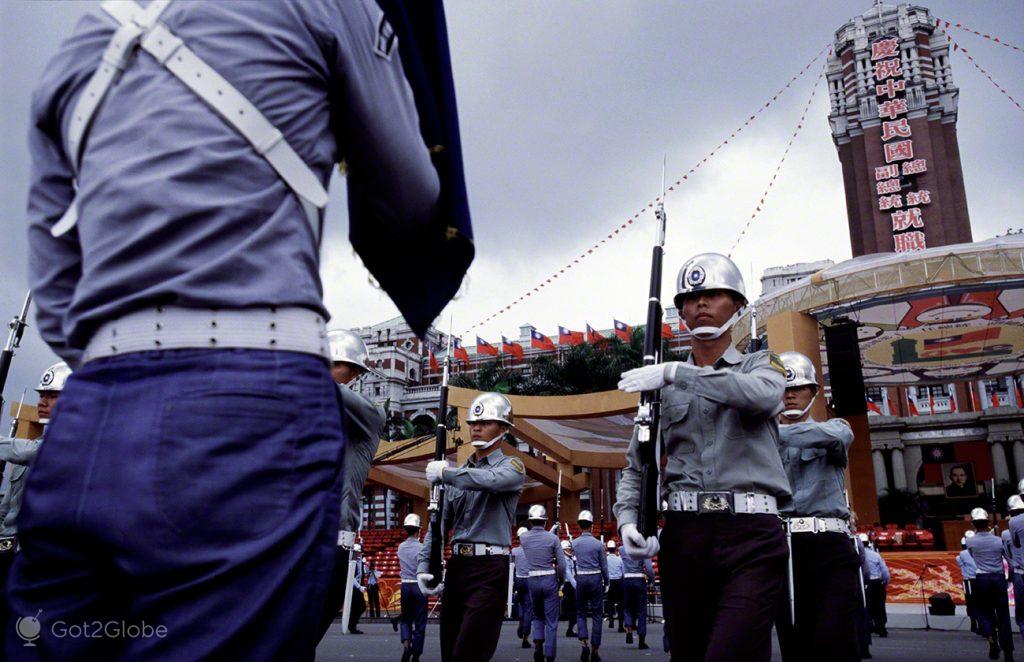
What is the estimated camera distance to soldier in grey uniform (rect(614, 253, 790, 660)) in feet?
12.8

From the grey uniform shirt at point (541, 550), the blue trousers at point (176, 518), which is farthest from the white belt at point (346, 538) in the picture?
the grey uniform shirt at point (541, 550)

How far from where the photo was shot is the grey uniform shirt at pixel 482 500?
6.86 m

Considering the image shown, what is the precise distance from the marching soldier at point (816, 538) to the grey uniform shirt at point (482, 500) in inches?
85.5

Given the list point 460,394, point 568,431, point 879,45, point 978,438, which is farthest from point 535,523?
point 879,45

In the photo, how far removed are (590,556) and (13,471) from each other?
932 centimetres

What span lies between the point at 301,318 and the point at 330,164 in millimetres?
354

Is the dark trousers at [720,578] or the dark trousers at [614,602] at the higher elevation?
the dark trousers at [720,578]

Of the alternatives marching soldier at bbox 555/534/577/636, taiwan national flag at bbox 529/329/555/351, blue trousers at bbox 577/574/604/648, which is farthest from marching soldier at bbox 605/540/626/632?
taiwan national flag at bbox 529/329/555/351

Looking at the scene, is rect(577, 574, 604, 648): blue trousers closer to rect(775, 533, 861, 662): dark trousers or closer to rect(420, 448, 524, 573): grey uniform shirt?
rect(420, 448, 524, 573): grey uniform shirt

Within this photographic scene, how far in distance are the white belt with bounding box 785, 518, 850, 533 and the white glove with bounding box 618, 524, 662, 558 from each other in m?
2.53

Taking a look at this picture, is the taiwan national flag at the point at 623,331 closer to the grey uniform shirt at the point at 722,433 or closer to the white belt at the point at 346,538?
the white belt at the point at 346,538

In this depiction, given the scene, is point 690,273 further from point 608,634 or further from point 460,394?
point 460,394

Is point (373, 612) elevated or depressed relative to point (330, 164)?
depressed

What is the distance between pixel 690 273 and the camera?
495 cm
